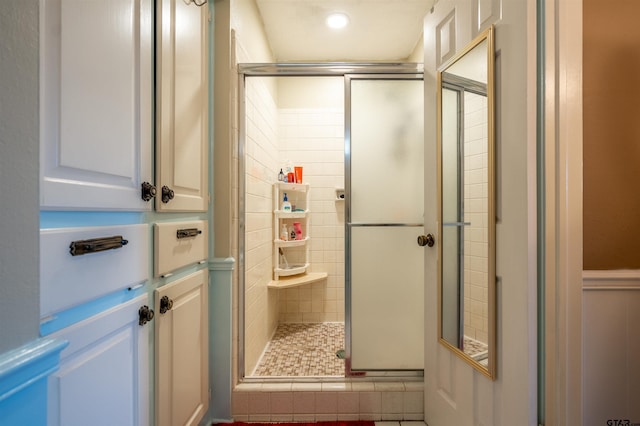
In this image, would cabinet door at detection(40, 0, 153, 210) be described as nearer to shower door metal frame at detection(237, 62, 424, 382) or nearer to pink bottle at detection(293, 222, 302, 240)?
shower door metal frame at detection(237, 62, 424, 382)

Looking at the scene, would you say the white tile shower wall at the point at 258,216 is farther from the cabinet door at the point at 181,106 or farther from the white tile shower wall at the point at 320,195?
the cabinet door at the point at 181,106

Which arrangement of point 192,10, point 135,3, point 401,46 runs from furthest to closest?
point 401,46 < point 192,10 < point 135,3

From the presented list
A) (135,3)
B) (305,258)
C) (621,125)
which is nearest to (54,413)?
(135,3)

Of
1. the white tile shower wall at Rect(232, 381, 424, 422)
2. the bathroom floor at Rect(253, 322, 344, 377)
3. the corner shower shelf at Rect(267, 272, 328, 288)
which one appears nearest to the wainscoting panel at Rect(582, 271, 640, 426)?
the white tile shower wall at Rect(232, 381, 424, 422)

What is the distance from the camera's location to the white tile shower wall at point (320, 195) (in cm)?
308

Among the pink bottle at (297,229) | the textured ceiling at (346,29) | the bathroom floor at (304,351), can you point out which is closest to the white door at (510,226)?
the bathroom floor at (304,351)

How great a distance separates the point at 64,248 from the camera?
2.21 ft

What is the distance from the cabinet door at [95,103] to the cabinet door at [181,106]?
5cm

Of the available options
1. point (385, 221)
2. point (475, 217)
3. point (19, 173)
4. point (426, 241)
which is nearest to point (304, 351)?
point (385, 221)

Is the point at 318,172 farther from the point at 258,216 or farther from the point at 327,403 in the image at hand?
the point at 327,403

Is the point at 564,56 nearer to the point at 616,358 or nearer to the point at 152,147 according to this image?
the point at 616,358

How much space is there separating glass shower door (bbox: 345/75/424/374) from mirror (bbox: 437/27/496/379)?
0.40 metres

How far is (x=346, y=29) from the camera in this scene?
248 cm

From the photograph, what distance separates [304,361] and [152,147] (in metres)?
1.77
